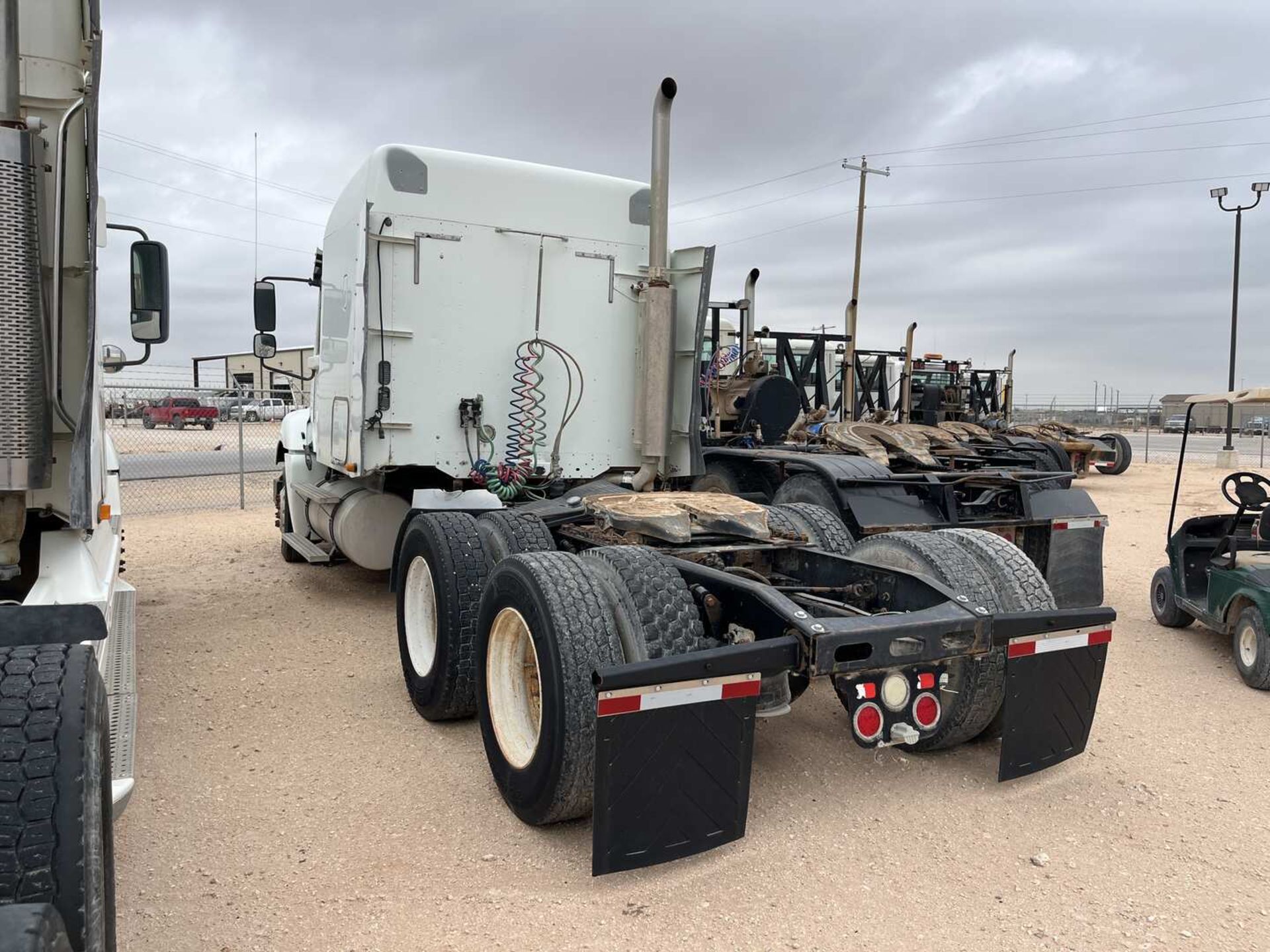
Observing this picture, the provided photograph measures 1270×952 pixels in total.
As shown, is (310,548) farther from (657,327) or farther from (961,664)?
(961,664)

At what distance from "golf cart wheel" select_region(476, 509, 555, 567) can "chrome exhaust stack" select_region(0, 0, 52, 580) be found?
2124 mm

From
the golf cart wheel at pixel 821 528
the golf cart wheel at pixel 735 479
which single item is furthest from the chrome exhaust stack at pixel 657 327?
the golf cart wheel at pixel 821 528

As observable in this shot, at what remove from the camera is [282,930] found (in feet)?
9.30

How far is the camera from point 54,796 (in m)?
1.92

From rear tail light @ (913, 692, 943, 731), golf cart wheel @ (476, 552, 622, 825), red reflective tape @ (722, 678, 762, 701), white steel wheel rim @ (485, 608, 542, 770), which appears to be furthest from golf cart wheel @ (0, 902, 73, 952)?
rear tail light @ (913, 692, 943, 731)

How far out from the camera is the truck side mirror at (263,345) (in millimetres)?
6980

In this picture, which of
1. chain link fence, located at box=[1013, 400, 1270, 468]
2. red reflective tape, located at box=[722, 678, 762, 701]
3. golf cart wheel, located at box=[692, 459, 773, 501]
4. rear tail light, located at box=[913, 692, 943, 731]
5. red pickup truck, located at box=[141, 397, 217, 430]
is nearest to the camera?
red reflective tape, located at box=[722, 678, 762, 701]

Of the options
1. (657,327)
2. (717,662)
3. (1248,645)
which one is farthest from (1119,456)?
(717,662)

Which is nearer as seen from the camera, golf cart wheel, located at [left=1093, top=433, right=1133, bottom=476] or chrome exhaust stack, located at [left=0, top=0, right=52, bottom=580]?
chrome exhaust stack, located at [left=0, top=0, right=52, bottom=580]

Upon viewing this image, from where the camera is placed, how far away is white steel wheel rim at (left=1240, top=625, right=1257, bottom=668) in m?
5.45

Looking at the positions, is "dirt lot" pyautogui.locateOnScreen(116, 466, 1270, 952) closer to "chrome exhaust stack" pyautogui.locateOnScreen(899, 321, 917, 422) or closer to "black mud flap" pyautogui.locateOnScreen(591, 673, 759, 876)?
"black mud flap" pyautogui.locateOnScreen(591, 673, 759, 876)

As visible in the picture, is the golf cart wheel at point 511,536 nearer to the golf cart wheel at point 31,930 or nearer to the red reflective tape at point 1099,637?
the red reflective tape at point 1099,637

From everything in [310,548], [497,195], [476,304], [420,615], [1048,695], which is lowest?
[310,548]

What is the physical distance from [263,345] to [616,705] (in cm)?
526
